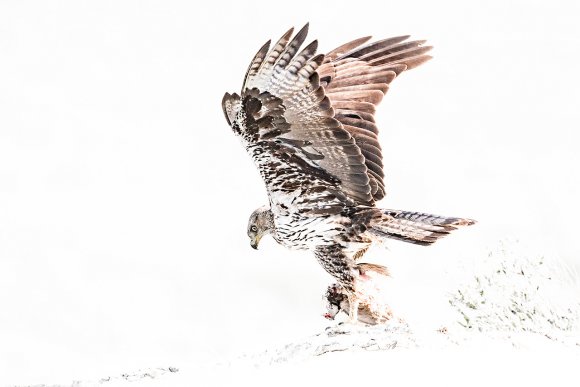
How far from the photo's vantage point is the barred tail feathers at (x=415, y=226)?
7113mm

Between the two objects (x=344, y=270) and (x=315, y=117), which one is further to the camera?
(x=344, y=270)

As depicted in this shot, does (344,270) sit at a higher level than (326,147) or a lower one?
lower

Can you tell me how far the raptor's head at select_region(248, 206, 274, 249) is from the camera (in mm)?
7918

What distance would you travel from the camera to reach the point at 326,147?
7164 mm

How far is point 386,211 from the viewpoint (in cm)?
741

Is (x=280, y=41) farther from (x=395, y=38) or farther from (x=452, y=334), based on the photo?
(x=452, y=334)

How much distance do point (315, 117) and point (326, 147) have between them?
281mm

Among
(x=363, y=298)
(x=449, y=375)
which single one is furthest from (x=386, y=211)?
(x=449, y=375)

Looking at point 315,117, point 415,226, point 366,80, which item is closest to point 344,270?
point 415,226

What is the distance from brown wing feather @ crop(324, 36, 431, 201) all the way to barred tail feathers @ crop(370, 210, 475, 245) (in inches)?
12.2

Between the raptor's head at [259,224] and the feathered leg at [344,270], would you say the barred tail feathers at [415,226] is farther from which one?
the raptor's head at [259,224]

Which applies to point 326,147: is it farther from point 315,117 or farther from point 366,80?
point 366,80

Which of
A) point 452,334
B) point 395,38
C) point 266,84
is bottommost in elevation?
point 452,334

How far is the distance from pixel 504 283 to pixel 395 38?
213 cm
